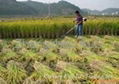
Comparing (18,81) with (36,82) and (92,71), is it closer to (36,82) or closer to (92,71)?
(36,82)

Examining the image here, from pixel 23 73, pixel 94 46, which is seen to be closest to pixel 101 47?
pixel 94 46

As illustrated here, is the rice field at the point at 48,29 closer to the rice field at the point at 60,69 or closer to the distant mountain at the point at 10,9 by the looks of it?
the rice field at the point at 60,69

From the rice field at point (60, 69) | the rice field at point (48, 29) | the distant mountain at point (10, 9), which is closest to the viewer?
the rice field at point (60, 69)

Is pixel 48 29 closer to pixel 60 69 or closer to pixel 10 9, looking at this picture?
pixel 60 69

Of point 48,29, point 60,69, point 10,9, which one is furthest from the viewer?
point 10,9

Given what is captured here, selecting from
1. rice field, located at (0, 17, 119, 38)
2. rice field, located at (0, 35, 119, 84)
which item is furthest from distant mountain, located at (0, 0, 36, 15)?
rice field, located at (0, 35, 119, 84)

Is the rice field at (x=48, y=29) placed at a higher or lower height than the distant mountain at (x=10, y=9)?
higher

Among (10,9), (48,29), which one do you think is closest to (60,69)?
(48,29)

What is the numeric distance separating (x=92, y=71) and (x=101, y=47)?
8.26ft

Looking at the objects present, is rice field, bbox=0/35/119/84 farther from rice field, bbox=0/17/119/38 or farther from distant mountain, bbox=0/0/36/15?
distant mountain, bbox=0/0/36/15

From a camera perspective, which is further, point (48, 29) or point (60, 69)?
point (48, 29)

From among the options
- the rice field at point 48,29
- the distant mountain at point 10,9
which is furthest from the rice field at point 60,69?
the distant mountain at point 10,9

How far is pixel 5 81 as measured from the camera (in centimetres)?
543

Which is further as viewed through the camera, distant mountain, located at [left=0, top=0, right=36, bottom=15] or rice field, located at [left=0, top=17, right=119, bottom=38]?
distant mountain, located at [left=0, top=0, right=36, bottom=15]
